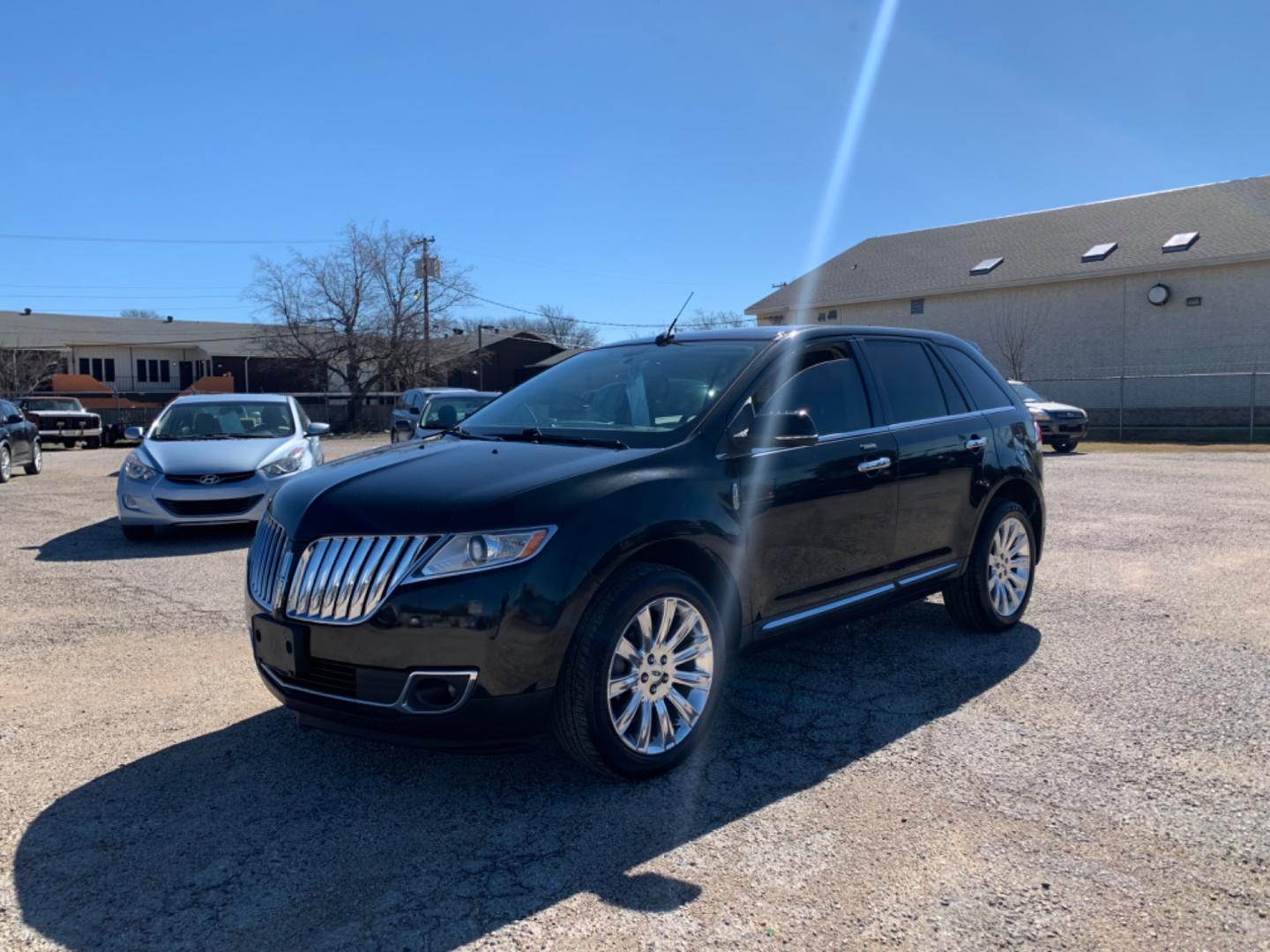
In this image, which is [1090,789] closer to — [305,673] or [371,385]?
[305,673]

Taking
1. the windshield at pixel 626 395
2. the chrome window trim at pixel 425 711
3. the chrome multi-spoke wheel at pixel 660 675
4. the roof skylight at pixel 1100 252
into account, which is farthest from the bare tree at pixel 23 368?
the chrome multi-spoke wheel at pixel 660 675

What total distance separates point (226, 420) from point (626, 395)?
7.68 m

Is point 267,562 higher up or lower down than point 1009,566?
higher up

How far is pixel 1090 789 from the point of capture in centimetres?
367

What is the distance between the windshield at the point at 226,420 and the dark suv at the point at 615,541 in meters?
6.56

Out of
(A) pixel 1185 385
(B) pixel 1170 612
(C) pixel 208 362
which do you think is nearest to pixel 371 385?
(C) pixel 208 362

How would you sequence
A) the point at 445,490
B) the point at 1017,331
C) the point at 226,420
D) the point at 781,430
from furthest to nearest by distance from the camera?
the point at 1017,331 < the point at 226,420 < the point at 781,430 < the point at 445,490

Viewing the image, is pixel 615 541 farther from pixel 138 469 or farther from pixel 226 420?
pixel 226 420

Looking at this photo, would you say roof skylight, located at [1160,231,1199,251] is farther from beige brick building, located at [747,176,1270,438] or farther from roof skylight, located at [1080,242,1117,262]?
roof skylight, located at [1080,242,1117,262]

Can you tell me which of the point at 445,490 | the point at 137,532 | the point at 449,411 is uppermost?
the point at 449,411

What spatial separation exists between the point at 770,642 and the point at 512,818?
147cm

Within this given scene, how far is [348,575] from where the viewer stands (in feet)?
11.5

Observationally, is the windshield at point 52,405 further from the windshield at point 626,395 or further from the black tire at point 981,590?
the black tire at point 981,590

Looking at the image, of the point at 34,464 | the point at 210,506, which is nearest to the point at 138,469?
the point at 210,506
